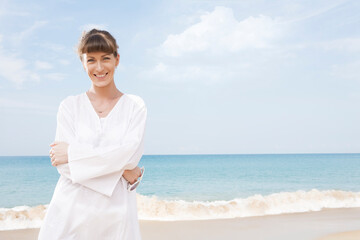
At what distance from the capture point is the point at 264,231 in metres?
4.61

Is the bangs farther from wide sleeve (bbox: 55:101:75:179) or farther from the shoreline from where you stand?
the shoreline

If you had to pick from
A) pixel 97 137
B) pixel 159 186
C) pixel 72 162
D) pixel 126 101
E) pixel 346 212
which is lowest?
pixel 159 186

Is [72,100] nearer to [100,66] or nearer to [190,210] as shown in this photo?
[100,66]

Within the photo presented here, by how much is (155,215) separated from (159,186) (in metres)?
11.0

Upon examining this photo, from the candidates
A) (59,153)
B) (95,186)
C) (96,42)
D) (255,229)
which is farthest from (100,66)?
(255,229)

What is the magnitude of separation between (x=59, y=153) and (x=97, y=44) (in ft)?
1.75

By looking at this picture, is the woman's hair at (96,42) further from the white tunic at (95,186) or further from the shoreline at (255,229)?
the shoreline at (255,229)

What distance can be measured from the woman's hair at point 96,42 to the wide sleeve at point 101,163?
0.44 metres

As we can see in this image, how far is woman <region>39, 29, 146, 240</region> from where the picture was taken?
5.26 feet

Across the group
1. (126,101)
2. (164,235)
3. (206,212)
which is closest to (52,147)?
(126,101)

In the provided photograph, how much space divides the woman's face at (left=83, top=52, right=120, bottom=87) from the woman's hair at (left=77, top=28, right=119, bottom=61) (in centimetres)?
3

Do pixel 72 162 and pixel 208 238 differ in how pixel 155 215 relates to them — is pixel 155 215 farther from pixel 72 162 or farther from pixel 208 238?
pixel 72 162

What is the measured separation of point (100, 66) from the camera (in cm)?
171

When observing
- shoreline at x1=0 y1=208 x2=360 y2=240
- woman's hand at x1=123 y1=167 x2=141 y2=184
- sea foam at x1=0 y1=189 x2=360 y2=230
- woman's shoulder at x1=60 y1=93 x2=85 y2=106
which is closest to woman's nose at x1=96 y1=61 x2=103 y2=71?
woman's shoulder at x1=60 y1=93 x2=85 y2=106
